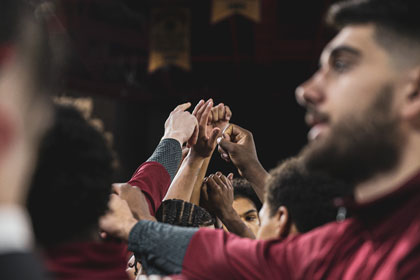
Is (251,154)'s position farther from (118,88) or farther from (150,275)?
(118,88)

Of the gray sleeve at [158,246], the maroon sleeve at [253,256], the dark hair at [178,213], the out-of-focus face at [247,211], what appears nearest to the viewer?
the maroon sleeve at [253,256]

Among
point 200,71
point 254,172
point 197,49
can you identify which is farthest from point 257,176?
point 200,71

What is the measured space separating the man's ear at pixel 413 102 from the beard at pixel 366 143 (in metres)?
0.03

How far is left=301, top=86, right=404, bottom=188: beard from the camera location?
0.93 metres

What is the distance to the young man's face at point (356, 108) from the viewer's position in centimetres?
93

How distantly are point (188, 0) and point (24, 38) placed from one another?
5144 millimetres

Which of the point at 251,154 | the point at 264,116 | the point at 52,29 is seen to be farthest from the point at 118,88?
the point at 52,29

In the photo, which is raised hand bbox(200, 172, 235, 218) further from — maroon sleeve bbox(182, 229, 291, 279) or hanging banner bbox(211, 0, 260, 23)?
hanging banner bbox(211, 0, 260, 23)

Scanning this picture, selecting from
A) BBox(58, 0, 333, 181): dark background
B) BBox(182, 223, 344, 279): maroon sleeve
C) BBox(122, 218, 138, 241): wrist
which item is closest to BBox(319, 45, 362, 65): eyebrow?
BBox(182, 223, 344, 279): maroon sleeve

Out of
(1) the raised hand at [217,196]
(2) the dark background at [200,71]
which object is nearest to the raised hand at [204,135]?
(1) the raised hand at [217,196]

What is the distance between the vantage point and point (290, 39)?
614 centimetres

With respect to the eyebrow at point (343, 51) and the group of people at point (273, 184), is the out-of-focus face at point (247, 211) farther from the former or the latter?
the eyebrow at point (343, 51)

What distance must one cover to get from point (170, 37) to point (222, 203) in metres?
3.74

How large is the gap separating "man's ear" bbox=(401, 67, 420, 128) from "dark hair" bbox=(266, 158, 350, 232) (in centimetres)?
39
